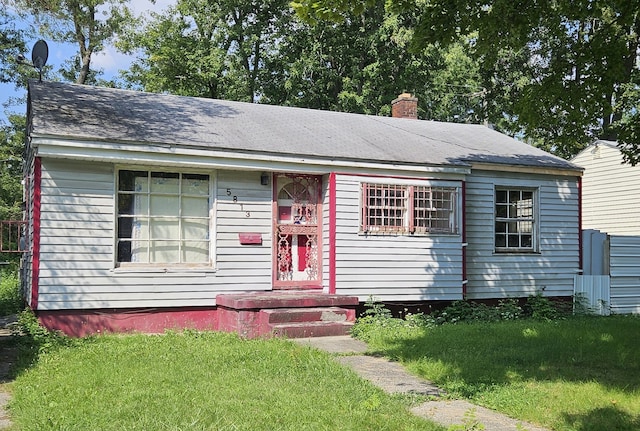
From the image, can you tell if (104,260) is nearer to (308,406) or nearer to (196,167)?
(196,167)

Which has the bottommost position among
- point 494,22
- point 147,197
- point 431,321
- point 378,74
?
point 431,321

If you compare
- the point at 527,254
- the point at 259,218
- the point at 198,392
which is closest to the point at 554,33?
the point at 527,254

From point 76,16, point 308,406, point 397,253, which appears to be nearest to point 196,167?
point 397,253

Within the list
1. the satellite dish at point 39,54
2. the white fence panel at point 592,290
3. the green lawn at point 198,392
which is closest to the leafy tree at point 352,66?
the white fence panel at point 592,290

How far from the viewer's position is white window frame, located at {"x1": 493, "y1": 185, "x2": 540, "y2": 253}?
1371cm

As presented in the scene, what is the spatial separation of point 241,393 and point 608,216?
1869 cm

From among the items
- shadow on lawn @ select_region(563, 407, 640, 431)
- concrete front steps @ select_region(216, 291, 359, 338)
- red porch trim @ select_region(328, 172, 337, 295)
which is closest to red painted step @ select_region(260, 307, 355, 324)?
concrete front steps @ select_region(216, 291, 359, 338)

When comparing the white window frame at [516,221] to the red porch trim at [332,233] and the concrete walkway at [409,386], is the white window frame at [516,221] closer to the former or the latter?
the red porch trim at [332,233]

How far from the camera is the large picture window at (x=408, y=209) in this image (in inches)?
470

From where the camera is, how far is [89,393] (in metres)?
5.95

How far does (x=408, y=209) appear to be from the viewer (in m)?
12.2

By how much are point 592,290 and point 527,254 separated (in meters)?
1.97

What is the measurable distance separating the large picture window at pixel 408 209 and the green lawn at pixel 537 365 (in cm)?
211

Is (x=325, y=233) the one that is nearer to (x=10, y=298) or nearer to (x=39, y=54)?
(x=39, y=54)
